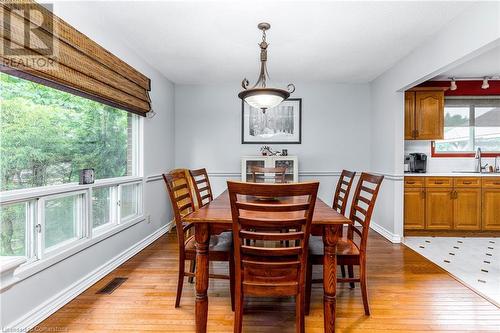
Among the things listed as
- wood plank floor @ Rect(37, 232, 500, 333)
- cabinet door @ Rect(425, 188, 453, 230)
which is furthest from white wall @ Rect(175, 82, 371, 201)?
wood plank floor @ Rect(37, 232, 500, 333)

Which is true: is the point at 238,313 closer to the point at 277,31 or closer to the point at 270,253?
the point at 270,253

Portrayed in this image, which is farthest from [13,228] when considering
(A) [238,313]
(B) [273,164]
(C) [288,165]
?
(C) [288,165]

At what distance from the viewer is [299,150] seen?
177 inches

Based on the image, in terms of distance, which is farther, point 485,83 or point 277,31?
point 485,83

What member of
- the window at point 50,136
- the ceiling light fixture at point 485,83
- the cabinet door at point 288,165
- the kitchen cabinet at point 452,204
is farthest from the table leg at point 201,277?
the ceiling light fixture at point 485,83

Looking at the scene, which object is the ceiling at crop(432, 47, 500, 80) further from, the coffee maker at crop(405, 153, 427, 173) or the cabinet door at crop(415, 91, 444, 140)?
the coffee maker at crop(405, 153, 427, 173)

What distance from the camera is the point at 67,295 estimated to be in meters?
2.07

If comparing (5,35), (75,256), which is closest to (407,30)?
(5,35)

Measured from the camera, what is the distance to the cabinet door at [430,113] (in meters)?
3.85

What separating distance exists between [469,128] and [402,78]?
1847 millimetres

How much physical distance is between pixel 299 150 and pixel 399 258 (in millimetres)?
2176

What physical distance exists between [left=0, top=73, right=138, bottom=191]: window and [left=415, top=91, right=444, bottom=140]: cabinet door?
4.11 metres

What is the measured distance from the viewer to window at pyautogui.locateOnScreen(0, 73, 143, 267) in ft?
5.57

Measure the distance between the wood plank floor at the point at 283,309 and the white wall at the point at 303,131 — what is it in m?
2.17
